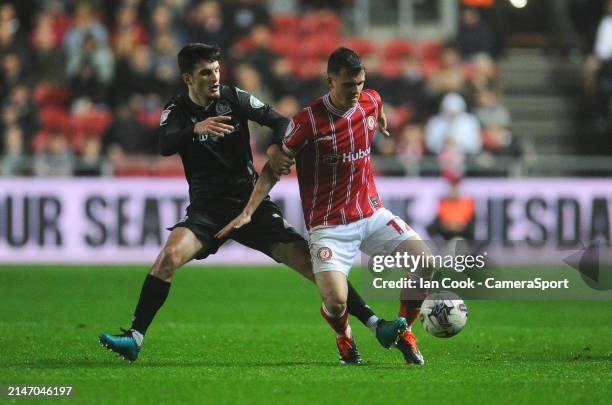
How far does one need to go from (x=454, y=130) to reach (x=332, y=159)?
432 inches

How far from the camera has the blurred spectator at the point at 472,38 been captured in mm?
21656

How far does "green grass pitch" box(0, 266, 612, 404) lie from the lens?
753 cm

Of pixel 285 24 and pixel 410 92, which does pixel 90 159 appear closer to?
pixel 410 92

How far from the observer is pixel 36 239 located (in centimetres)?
1772

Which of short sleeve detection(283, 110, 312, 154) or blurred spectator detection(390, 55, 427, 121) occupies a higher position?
short sleeve detection(283, 110, 312, 154)

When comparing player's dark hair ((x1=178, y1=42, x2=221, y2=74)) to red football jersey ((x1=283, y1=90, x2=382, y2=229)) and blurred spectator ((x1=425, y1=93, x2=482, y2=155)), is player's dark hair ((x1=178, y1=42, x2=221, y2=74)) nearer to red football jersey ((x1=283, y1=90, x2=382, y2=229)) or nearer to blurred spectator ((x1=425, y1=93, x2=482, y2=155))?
red football jersey ((x1=283, y1=90, x2=382, y2=229))

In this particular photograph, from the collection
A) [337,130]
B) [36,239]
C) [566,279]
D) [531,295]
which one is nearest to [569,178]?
[566,279]

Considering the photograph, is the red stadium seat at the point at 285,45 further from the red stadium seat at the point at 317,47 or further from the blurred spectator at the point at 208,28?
the blurred spectator at the point at 208,28

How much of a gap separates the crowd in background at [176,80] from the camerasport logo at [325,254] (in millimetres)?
9603

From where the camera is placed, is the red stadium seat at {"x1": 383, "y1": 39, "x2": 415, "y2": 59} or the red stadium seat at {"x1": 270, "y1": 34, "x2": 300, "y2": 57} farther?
the red stadium seat at {"x1": 383, "y1": 39, "x2": 415, "y2": 59}

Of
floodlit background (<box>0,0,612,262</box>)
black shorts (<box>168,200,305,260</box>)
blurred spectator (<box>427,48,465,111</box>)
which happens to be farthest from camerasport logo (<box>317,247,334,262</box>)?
blurred spectator (<box>427,48,465,111</box>)

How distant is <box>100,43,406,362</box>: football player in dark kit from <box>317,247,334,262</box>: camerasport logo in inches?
14.4

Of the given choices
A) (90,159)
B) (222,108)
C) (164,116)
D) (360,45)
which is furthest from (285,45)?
(164,116)

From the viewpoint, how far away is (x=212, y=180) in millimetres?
9078
